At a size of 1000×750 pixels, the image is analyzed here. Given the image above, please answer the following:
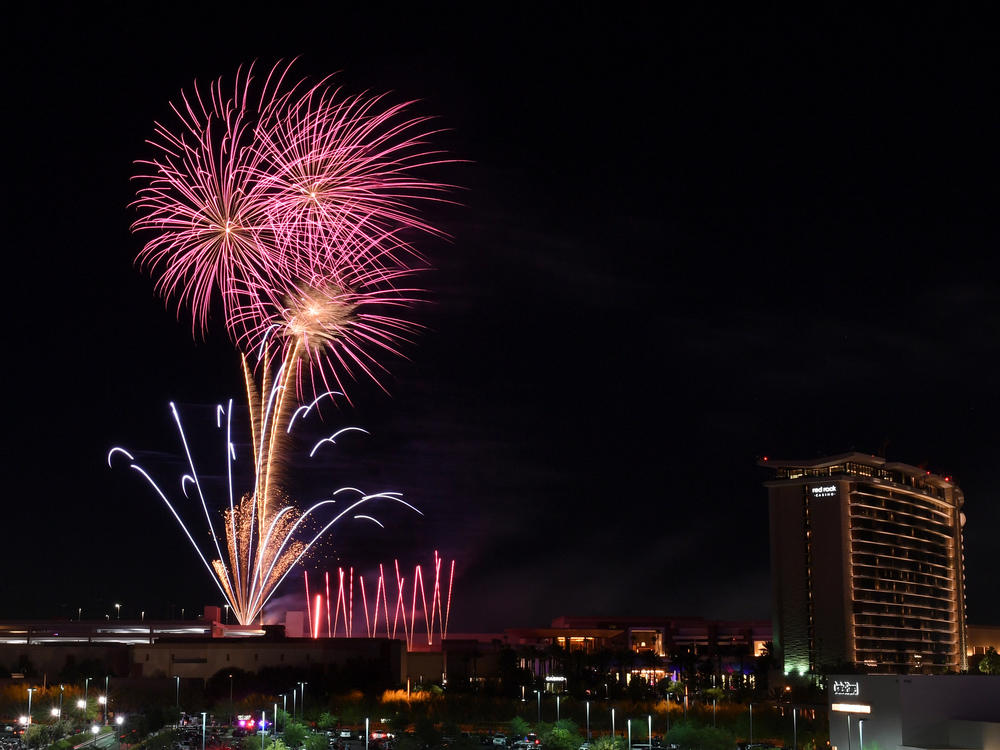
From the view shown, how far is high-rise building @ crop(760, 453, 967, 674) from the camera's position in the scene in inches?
4707

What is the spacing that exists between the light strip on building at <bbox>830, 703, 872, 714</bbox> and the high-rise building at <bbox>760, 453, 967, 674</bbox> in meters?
65.3

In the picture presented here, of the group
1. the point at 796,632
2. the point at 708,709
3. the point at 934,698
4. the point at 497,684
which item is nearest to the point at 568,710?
the point at 708,709

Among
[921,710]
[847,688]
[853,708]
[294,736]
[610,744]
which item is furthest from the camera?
[294,736]

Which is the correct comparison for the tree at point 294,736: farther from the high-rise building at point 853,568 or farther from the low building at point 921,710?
the high-rise building at point 853,568

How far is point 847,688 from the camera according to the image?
53156mm

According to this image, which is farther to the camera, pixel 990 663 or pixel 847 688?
pixel 990 663

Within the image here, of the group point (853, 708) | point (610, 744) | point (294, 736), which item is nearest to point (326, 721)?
point (294, 736)

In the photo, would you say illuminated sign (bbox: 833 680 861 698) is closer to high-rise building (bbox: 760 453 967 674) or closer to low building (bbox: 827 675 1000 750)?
low building (bbox: 827 675 1000 750)

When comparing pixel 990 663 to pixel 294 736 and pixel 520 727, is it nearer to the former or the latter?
pixel 520 727

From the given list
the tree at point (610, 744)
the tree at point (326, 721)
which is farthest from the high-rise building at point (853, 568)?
the tree at point (610, 744)

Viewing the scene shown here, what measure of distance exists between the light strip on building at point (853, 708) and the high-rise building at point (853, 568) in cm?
6534

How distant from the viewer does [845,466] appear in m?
125

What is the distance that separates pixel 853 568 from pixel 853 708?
234 ft

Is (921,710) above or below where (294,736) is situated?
above
